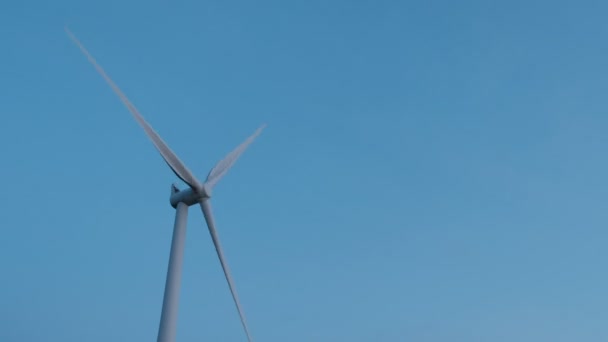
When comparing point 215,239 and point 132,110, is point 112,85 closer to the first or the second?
point 132,110

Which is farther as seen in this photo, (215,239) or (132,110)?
(215,239)

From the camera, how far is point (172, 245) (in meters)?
37.1

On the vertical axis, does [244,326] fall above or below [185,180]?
below

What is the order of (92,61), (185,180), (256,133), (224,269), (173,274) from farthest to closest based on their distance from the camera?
(256,133), (224,269), (185,180), (173,274), (92,61)

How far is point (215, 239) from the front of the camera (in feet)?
134

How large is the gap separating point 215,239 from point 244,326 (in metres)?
5.98

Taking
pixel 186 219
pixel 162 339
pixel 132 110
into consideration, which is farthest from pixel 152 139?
pixel 162 339

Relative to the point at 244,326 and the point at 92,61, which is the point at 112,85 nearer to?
the point at 92,61

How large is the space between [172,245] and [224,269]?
191 inches

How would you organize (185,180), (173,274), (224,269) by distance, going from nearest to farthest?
(173,274)
(185,180)
(224,269)

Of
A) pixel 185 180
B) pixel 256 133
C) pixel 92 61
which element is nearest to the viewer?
pixel 92 61

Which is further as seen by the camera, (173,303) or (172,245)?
(172,245)

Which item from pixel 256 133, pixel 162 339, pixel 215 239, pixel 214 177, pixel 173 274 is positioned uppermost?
pixel 256 133

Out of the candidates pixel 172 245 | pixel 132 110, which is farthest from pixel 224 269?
pixel 132 110
